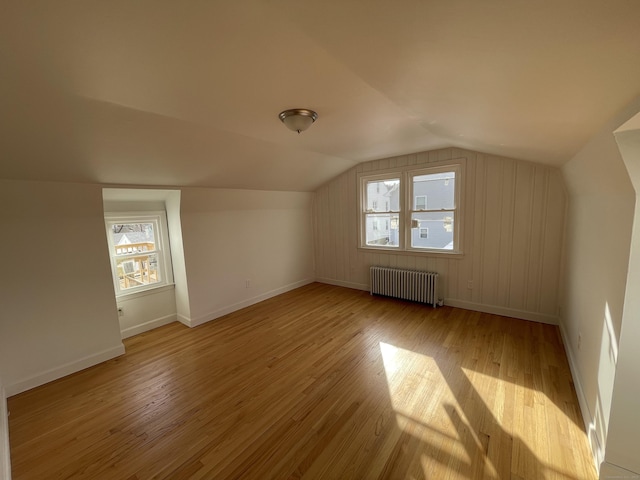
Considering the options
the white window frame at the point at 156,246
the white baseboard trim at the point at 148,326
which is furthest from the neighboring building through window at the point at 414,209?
the white baseboard trim at the point at 148,326

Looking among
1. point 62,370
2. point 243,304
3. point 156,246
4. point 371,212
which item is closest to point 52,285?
point 62,370

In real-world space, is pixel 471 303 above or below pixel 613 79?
below

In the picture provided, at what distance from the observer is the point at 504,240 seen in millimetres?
3598

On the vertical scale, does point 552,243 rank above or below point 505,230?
below

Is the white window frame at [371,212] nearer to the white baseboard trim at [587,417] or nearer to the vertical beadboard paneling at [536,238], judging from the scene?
the vertical beadboard paneling at [536,238]

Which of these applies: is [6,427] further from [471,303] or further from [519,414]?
[471,303]

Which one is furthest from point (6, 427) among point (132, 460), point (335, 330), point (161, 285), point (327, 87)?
point (327, 87)

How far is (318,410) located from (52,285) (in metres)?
2.79

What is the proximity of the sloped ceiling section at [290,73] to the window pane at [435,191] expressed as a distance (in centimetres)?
135

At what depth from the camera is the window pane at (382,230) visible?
15.1 feet

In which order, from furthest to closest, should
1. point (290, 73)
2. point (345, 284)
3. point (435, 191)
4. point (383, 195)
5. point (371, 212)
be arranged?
point (345, 284) < point (371, 212) < point (383, 195) < point (435, 191) < point (290, 73)

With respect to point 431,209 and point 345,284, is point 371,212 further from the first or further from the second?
point 345,284

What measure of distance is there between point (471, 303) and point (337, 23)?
4.05m

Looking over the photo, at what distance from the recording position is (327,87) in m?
1.68
